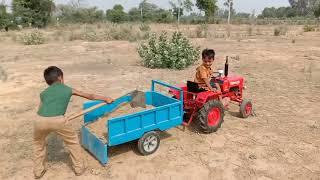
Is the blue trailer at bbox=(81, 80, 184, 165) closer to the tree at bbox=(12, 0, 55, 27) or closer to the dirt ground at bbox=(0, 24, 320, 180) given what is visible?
the dirt ground at bbox=(0, 24, 320, 180)

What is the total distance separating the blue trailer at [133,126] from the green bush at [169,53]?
628 centimetres

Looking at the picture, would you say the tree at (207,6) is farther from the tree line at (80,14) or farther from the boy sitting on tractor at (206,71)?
the boy sitting on tractor at (206,71)

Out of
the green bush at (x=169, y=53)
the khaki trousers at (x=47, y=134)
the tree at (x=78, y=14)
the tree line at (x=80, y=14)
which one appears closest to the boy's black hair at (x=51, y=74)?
the khaki trousers at (x=47, y=134)

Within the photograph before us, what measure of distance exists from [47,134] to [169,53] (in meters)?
8.09

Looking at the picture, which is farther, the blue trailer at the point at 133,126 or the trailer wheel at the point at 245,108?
the trailer wheel at the point at 245,108

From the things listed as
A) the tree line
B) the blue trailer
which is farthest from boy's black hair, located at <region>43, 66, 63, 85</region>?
the tree line

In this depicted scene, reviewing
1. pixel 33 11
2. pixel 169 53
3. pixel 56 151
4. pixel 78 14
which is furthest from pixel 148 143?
pixel 78 14

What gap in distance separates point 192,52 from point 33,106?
6428 mm

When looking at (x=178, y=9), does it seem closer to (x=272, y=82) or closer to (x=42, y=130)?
(x=272, y=82)

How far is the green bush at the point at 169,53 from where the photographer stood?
12328 millimetres

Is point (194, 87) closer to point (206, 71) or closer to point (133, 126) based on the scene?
point (206, 71)

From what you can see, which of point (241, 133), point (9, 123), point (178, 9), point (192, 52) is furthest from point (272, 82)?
point (178, 9)

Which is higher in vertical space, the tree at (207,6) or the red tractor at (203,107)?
the tree at (207,6)

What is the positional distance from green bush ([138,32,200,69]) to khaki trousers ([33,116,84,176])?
7.72 metres
